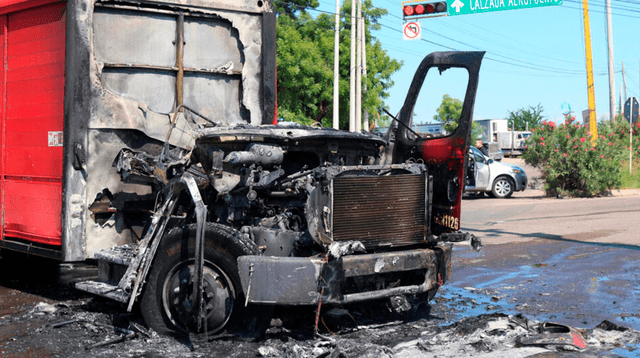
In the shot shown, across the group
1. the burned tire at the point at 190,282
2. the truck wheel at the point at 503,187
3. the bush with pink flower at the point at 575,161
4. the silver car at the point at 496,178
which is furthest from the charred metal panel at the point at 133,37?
the bush with pink flower at the point at 575,161

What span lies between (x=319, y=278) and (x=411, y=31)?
51.4 feet

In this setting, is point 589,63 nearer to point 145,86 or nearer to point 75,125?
point 145,86

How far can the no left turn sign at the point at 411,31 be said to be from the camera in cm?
1917

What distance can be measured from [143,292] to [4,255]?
3770 millimetres

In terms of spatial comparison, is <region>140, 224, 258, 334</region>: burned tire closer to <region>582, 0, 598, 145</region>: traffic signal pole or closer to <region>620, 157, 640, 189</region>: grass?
<region>582, 0, 598, 145</region>: traffic signal pole

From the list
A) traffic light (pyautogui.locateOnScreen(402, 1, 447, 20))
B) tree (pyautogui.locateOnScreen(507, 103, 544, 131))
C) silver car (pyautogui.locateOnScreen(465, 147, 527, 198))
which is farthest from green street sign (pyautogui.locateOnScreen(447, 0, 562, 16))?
tree (pyautogui.locateOnScreen(507, 103, 544, 131))

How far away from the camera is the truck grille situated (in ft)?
16.3

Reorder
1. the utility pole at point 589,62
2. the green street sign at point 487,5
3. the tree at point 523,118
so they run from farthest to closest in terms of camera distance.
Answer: the tree at point 523,118 → the utility pole at point 589,62 → the green street sign at point 487,5

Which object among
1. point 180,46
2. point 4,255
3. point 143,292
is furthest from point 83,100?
point 4,255

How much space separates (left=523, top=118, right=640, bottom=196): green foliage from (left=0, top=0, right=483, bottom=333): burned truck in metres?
13.7

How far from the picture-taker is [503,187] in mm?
19359

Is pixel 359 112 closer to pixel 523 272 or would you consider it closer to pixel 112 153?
pixel 523 272

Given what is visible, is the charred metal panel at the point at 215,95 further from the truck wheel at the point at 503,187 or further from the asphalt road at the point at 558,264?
the truck wheel at the point at 503,187

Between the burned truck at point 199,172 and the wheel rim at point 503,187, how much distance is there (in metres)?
13.6
